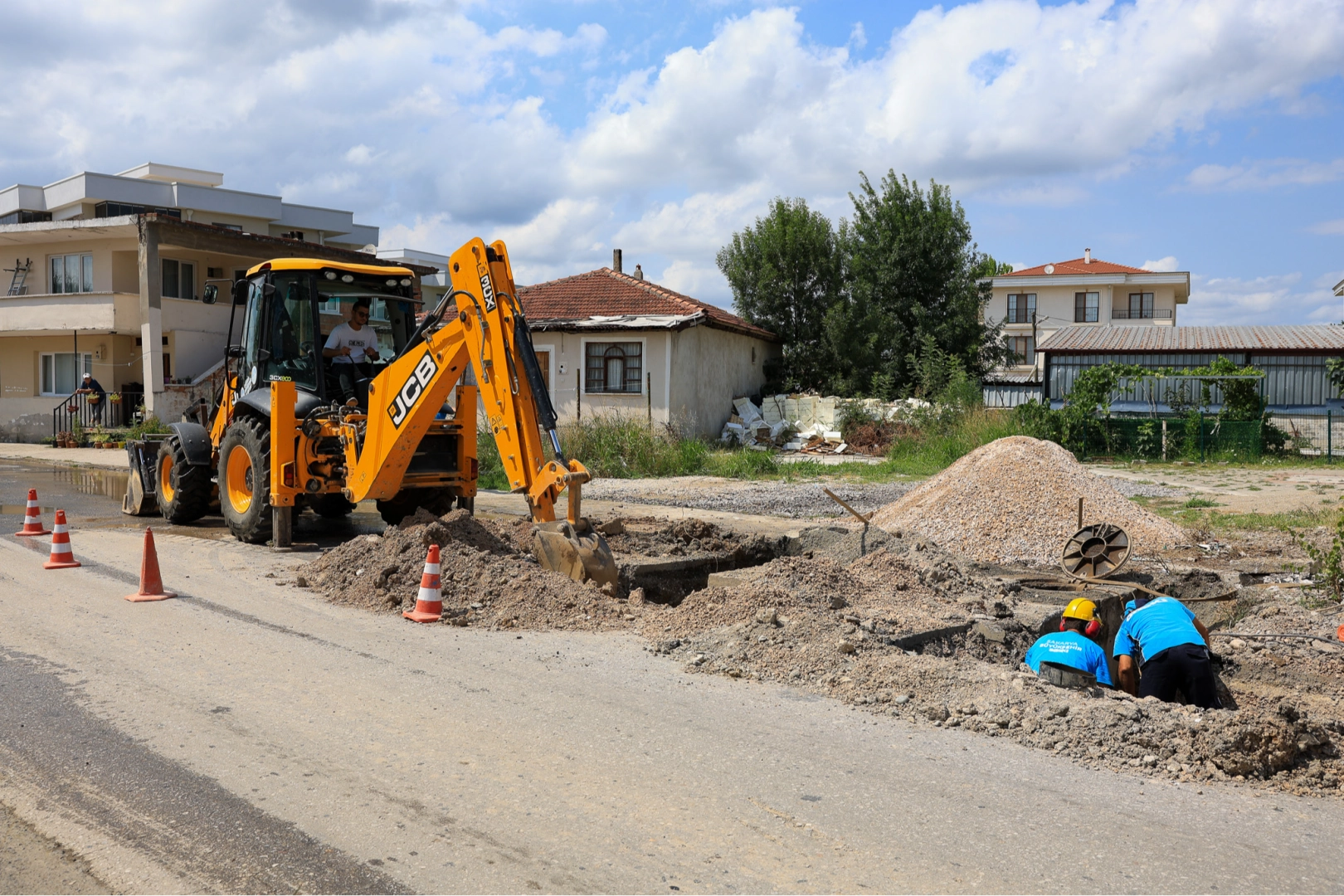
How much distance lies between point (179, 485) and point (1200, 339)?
2851cm

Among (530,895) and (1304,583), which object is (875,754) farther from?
(1304,583)

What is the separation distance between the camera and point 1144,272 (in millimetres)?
52688

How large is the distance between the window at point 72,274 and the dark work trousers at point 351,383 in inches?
920

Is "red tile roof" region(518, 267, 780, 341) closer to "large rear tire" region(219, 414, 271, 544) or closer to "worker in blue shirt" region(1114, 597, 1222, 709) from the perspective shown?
"large rear tire" region(219, 414, 271, 544)

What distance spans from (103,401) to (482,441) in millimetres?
15252

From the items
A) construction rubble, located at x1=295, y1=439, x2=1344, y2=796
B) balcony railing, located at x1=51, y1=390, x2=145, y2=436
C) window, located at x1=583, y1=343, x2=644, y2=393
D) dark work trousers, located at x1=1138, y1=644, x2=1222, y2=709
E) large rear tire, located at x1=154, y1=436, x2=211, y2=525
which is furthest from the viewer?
balcony railing, located at x1=51, y1=390, x2=145, y2=436

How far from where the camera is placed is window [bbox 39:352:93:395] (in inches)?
1226

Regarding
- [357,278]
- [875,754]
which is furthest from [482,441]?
[875,754]

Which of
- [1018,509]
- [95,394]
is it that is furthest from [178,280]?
[1018,509]

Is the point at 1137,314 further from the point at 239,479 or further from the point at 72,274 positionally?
the point at 239,479

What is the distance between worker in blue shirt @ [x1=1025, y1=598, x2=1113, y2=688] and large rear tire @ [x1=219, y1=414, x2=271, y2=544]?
8153 millimetres

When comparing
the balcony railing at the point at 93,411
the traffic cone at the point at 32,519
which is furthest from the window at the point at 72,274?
the traffic cone at the point at 32,519

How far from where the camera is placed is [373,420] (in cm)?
1000

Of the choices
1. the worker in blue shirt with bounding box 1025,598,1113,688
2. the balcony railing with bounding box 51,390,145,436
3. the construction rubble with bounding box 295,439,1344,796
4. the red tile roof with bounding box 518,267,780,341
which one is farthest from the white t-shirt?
the balcony railing with bounding box 51,390,145,436
